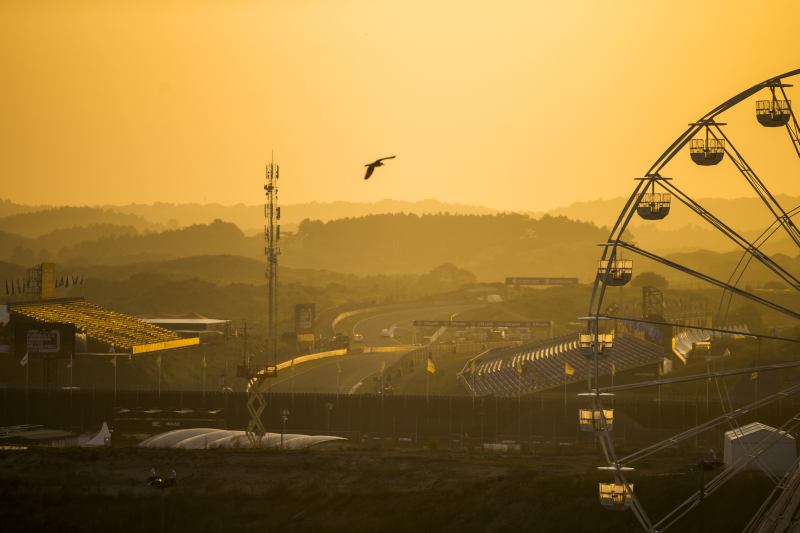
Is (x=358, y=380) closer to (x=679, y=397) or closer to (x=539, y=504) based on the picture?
(x=679, y=397)

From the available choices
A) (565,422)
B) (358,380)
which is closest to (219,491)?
(565,422)

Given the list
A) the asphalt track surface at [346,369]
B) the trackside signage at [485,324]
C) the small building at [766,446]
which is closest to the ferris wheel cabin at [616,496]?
the small building at [766,446]

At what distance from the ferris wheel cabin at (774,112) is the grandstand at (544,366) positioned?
45.2 m

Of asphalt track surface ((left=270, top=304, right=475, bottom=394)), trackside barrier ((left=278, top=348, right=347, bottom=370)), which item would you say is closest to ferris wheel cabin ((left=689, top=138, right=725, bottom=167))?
asphalt track surface ((left=270, top=304, right=475, bottom=394))

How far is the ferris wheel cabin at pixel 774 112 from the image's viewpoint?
142 feet

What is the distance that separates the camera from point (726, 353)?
11631 cm

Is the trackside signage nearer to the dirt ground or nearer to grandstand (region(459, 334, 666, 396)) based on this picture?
grandstand (region(459, 334, 666, 396))

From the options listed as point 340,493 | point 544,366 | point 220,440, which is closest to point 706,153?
point 340,493

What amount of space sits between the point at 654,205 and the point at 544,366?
57992 mm

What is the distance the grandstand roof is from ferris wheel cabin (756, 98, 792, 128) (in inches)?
2613

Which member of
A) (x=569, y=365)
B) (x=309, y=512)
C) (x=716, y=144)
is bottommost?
(x=309, y=512)

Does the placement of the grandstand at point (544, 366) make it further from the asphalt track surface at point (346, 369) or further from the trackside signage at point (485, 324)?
the trackside signage at point (485, 324)

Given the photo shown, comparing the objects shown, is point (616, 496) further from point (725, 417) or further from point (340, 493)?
point (340, 493)

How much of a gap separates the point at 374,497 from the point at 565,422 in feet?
76.5
